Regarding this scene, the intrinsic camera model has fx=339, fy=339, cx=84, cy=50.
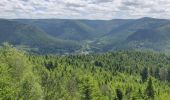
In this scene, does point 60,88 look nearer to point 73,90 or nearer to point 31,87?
point 73,90

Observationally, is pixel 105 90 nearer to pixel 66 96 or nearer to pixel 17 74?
pixel 66 96

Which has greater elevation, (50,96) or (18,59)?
(18,59)

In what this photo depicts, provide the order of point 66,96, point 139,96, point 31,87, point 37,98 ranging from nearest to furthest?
point 31,87, point 37,98, point 139,96, point 66,96

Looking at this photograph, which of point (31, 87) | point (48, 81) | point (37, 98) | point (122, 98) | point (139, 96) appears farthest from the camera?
point (48, 81)

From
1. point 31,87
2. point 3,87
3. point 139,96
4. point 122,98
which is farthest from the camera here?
point 139,96

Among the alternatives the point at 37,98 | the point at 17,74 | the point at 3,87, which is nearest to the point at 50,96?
the point at 17,74

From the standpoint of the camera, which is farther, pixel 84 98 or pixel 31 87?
pixel 84 98

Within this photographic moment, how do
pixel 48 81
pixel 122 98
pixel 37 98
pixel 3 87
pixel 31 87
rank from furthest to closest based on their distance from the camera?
pixel 48 81 → pixel 122 98 → pixel 37 98 → pixel 31 87 → pixel 3 87

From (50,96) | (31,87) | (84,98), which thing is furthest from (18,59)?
(31,87)

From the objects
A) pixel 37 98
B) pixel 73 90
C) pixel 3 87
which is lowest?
pixel 73 90
